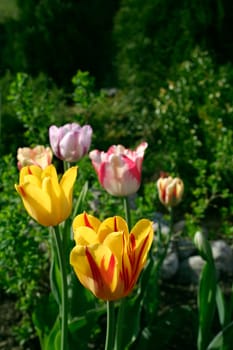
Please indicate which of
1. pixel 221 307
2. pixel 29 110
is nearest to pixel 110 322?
pixel 221 307

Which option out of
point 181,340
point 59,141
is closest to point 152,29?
point 181,340

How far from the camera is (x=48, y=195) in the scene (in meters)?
1.39

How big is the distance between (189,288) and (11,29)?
14.2 ft

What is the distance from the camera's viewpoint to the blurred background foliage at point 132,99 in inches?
99.0

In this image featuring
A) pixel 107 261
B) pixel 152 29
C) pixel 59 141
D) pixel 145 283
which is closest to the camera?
pixel 107 261

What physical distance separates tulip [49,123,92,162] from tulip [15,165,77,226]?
44cm

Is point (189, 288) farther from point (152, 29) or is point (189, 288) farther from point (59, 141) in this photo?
point (152, 29)

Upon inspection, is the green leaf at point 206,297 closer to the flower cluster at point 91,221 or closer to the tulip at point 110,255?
the flower cluster at point 91,221

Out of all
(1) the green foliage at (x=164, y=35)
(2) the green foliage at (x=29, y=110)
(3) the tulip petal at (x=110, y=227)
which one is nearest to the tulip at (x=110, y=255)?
(3) the tulip petal at (x=110, y=227)

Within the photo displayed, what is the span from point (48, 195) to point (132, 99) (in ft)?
11.9

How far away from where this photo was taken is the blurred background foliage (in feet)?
8.25

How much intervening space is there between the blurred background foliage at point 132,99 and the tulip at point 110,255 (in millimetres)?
921

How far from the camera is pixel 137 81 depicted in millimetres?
4977

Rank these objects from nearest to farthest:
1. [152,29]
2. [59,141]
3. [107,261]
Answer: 1. [107,261]
2. [59,141]
3. [152,29]
